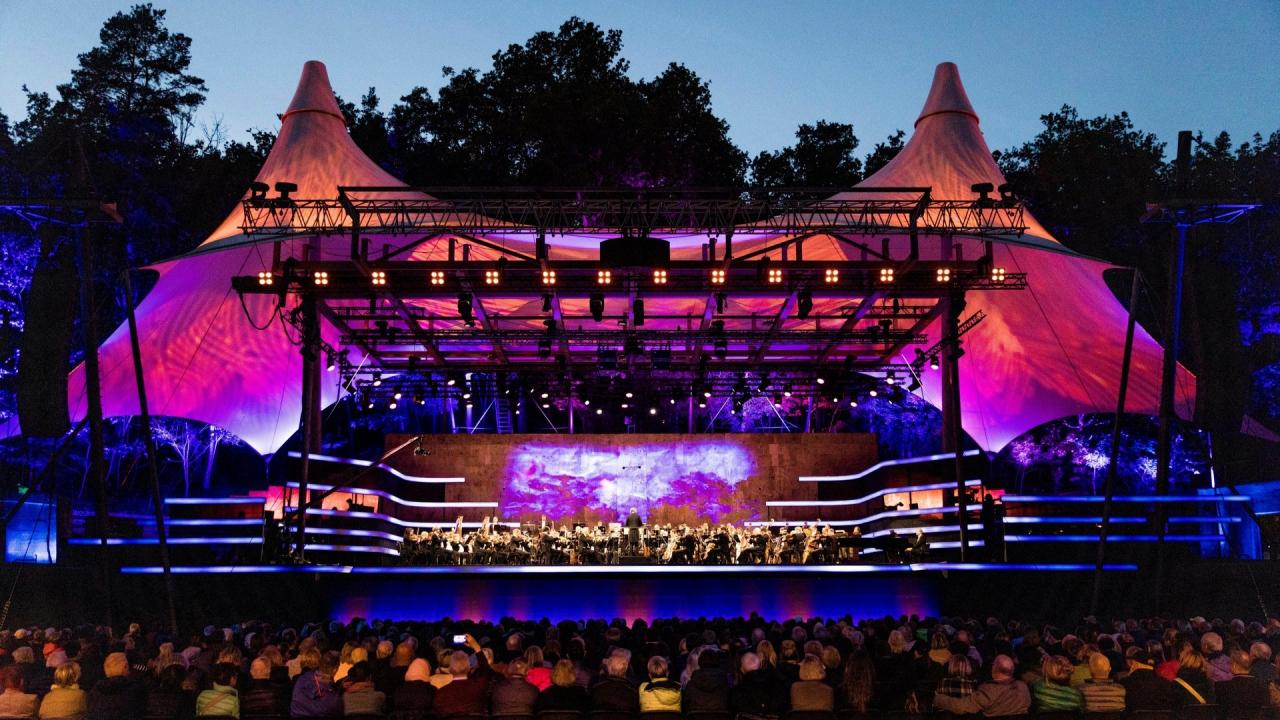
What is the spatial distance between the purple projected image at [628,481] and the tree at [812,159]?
669 inches

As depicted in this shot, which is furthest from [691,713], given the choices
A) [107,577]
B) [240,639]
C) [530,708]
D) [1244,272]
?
[1244,272]

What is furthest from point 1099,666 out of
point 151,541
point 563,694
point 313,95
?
point 313,95

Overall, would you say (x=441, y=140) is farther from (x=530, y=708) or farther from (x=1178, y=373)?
(x=530, y=708)

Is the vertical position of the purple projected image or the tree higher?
the tree

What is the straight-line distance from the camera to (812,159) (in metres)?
41.7

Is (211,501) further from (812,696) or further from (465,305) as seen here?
(812,696)

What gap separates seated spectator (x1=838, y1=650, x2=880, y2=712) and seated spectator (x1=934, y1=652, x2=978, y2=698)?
1.67 feet

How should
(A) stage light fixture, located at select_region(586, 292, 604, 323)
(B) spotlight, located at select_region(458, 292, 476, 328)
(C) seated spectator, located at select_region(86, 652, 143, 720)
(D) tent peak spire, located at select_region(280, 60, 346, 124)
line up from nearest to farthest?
(C) seated spectator, located at select_region(86, 652, 143, 720) < (A) stage light fixture, located at select_region(586, 292, 604, 323) < (B) spotlight, located at select_region(458, 292, 476, 328) < (D) tent peak spire, located at select_region(280, 60, 346, 124)

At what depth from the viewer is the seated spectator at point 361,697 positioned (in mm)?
7422

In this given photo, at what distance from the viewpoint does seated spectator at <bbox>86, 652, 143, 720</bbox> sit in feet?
23.7

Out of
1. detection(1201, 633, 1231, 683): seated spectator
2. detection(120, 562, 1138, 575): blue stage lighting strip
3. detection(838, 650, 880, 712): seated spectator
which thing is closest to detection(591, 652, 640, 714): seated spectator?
detection(838, 650, 880, 712): seated spectator

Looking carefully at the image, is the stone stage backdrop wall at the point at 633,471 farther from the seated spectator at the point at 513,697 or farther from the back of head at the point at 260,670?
the seated spectator at the point at 513,697

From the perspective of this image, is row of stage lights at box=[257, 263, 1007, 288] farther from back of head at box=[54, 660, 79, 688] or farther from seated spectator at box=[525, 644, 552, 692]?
back of head at box=[54, 660, 79, 688]

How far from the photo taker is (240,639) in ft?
38.9
